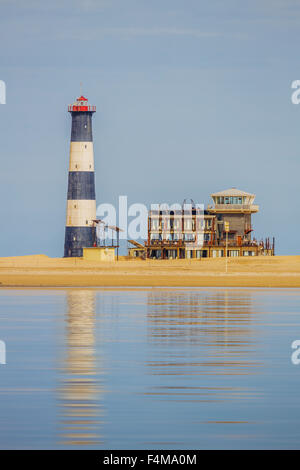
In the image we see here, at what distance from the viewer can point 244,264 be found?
71.7 m

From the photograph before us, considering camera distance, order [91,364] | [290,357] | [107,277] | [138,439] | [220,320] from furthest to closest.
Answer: [107,277]
[220,320]
[290,357]
[91,364]
[138,439]

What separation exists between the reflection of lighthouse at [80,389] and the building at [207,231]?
58.9m

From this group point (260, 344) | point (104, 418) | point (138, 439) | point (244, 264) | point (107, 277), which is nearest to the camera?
point (138, 439)

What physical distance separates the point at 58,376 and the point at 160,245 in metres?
69.9

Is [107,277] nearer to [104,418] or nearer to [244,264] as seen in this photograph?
[244,264]

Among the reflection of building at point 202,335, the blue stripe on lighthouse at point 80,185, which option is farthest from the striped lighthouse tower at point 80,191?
the reflection of building at point 202,335

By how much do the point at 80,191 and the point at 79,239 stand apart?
4.12 m

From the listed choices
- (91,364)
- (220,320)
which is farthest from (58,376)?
(220,320)

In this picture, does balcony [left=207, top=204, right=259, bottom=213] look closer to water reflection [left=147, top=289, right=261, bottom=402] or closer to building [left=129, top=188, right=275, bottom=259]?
building [left=129, top=188, right=275, bottom=259]

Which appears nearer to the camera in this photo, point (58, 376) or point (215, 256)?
point (58, 376)

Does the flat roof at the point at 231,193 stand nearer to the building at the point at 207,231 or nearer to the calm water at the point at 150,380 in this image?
the building at the point at 207,231

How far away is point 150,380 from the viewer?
16062mm

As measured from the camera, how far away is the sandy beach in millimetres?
56844

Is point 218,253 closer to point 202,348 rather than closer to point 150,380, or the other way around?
point 202,348
